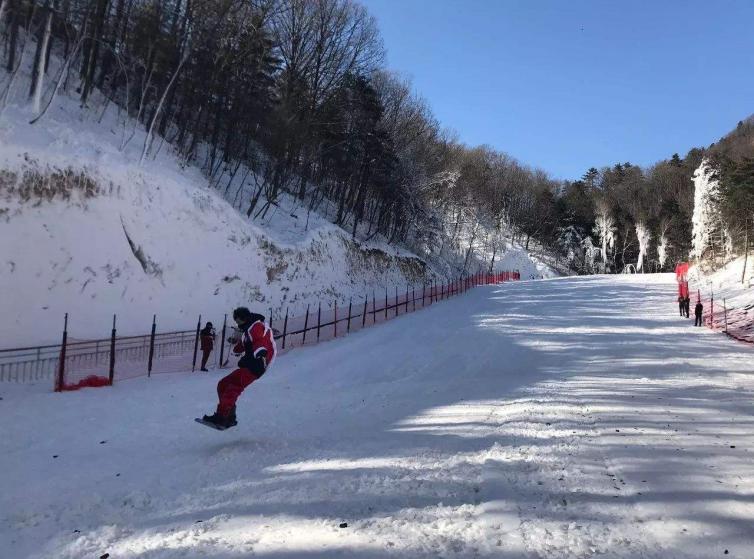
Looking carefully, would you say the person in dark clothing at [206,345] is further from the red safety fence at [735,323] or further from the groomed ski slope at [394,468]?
the red safety fence at [735,323]

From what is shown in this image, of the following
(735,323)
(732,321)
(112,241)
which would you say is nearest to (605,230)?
(732,321)

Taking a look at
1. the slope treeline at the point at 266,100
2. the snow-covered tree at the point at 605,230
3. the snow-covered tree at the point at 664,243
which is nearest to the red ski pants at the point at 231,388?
the slope treeline at the point at 266,100

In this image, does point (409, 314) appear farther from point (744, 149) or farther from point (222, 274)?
point (744, 149)

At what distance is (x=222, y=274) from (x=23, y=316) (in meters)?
8.09

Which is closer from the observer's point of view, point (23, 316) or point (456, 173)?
point (23, 316)

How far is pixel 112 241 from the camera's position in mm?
16188

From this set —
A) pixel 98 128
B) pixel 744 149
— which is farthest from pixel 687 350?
pixel 744 149

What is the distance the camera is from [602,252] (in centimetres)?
8506

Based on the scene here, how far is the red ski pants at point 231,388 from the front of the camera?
6.17 meters

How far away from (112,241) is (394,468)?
47.2 ft

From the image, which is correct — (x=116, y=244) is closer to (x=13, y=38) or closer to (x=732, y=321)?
(x=13, y=38)

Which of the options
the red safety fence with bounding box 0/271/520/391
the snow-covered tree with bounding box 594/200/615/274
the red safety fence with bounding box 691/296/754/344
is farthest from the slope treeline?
the red safety fence with bounding box 691/296/754/344

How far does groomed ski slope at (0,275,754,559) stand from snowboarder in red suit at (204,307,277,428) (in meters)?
0.53

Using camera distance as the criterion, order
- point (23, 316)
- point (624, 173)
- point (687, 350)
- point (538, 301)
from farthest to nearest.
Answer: point (624, 173), point (538, 301), point (687, 350), point (23, 316)
